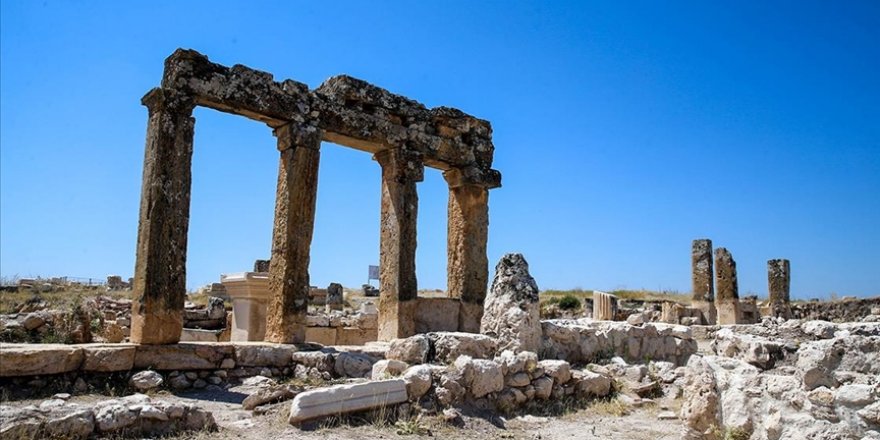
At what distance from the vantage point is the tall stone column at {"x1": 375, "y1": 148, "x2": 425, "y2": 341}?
453 inches

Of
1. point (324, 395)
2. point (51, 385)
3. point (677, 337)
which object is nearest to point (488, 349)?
point (324, 395)

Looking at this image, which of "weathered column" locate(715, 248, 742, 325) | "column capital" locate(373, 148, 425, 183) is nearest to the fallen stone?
"column capital" locate(373, 148, 425, 183)

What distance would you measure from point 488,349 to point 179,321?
13.5 ft

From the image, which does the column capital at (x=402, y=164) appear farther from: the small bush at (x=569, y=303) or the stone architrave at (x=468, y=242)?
the small bush at (x=569, y=303)

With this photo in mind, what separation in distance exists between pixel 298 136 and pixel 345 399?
17.2ft

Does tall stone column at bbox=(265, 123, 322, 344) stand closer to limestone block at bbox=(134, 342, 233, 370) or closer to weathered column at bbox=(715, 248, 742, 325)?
limestone block at bbox=(134, 342, 233, 370)

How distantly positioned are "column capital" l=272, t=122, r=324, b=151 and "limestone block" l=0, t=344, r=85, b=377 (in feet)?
14.2

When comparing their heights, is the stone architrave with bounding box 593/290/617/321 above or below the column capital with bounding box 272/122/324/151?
below

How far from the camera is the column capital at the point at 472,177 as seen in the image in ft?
42.4

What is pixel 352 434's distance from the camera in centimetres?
594

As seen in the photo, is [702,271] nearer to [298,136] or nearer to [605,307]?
[605,307]

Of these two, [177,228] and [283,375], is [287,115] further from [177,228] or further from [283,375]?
[283,375]

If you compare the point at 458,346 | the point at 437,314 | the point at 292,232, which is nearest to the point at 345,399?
the point at 458,346

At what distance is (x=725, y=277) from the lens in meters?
20.7
